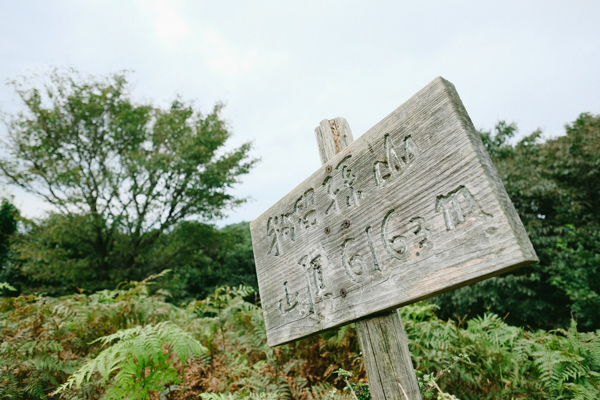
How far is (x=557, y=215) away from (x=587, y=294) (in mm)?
3495

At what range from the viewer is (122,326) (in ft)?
9.09

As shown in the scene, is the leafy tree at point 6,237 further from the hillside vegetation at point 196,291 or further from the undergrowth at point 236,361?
the undergrowth at point 236,361

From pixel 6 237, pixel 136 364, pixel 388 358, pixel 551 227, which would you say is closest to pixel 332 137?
pixel 388 358

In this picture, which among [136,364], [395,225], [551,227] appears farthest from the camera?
[551,227]

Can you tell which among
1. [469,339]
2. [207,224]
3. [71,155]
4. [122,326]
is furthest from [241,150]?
[469,339]

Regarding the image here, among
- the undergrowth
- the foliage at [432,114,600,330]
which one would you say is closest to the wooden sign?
the undergrowth

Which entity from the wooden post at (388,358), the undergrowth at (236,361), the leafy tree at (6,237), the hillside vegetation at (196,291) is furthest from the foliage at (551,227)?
the leafy tree at (6,237)

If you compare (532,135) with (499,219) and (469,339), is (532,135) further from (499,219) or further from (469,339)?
(499,219)

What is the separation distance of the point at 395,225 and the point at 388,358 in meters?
0.53

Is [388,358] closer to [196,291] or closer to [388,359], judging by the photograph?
[388,359]

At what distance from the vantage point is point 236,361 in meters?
2.42

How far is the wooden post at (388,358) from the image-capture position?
121 cm

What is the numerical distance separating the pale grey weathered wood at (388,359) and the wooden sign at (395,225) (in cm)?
11

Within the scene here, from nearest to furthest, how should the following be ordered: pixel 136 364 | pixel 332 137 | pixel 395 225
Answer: pixel 395 225, pixel 332 137, pixel 136 364
